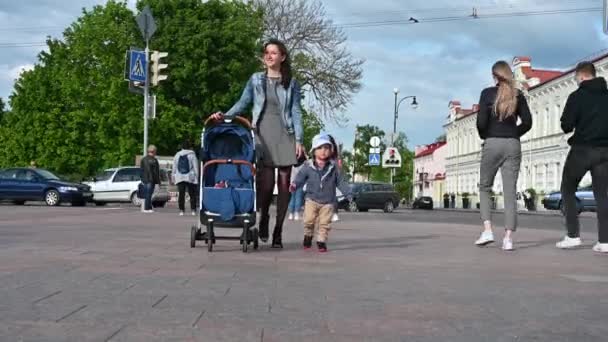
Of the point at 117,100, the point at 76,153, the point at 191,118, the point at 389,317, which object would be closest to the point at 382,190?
the point at 191,118

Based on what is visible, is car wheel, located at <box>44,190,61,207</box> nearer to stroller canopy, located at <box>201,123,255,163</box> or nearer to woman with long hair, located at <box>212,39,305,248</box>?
stroller canopy, located at <box>201,123,255,163</box>

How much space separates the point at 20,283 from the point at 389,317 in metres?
2.60

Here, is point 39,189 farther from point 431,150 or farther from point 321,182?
point 431,150

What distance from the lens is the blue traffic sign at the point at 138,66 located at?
24.3 meters

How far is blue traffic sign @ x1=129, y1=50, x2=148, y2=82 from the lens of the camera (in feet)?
79.8

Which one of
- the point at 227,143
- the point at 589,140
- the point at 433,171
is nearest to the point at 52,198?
the point at 227,143

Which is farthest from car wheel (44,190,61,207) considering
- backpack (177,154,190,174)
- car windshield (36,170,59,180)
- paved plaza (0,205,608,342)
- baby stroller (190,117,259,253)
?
baby stroller (190,117,259,253)

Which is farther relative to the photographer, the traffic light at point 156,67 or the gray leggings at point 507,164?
the traffic light at point 156,67

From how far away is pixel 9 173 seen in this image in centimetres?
3183

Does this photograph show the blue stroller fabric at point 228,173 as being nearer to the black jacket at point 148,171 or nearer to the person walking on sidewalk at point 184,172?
the person walking on sidewalk at point 184,172

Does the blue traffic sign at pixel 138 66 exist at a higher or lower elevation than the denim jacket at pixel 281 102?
higher

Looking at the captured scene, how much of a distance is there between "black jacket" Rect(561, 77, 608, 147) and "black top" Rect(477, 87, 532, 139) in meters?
0.51

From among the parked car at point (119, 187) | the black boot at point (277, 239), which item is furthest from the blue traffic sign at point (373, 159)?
the black boot at point (277, 239)

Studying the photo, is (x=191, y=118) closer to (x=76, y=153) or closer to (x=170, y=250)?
(x=76, y=153)
